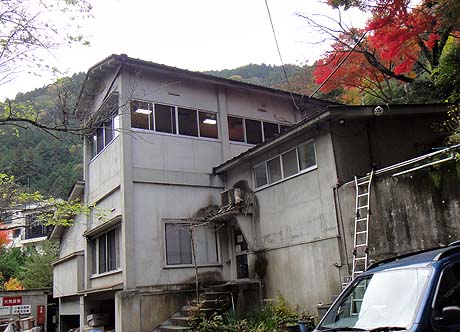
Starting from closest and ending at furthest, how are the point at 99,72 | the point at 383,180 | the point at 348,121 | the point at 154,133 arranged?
the point at 383,180, the point at 348,121, the point at 154,133, the point at 99,72

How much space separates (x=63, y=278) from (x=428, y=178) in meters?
18.3

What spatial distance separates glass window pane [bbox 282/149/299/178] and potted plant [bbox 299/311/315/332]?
4128 millimetres

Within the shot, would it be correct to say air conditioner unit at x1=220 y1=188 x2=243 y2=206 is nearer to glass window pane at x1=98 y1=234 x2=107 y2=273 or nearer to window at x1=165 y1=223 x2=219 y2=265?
window at x1=165 y1=223 x2=219 y2=265

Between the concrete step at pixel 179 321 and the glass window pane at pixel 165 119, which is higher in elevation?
the glass window pane at pixel 165 119

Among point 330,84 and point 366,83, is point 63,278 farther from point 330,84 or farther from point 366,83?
point 366,83

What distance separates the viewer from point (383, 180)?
1045 cm

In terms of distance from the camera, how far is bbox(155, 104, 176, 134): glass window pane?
53.2ft

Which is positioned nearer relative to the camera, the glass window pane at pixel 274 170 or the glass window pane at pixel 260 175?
the glass window pane at pixel 274 170

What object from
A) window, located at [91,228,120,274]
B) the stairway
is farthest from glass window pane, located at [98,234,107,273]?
the stairway

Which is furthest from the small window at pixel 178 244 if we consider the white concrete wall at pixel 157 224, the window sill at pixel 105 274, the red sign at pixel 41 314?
the red sign at pixel 41 314

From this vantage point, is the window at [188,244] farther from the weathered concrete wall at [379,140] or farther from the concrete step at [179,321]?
the weathered concrete wall at [379,140]

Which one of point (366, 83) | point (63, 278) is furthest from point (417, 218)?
point (63, 278)

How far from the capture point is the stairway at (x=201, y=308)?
13242 mm

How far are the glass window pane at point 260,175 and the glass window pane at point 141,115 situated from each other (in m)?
4.11
